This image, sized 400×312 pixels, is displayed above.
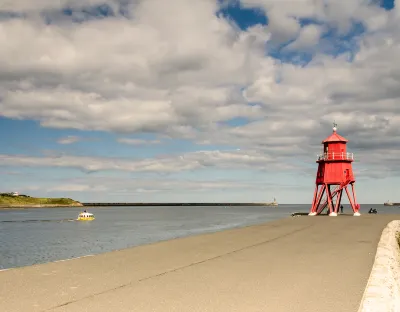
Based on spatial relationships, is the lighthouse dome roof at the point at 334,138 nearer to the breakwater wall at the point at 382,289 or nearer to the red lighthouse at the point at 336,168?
the red lighthouse at the point at 336,168

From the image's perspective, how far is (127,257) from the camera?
61.8ft

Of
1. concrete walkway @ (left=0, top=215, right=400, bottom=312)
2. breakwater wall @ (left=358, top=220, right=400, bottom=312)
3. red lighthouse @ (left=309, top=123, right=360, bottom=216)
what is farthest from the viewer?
red lighthouse @ (left=309, top=123, right=360, bottom=216)

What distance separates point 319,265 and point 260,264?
2.22 meters

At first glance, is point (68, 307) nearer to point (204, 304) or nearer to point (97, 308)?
point (97, 308)

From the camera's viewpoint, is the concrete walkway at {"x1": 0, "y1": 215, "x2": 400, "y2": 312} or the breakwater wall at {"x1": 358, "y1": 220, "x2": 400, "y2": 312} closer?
the breakwater wall at {"x1": 358, "y1": 220, "x2": 400, "y2": 312}

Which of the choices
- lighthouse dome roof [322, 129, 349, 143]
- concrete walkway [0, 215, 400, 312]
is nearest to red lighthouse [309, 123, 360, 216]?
lighthouse dome roof [322, 129, 349, 143]

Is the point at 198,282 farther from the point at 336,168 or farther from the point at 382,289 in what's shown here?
the point at 336,168

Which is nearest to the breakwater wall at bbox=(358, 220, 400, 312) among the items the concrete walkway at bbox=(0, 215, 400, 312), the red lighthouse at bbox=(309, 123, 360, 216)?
the concrete walkway at bbox=(0, 215, 400, 312)

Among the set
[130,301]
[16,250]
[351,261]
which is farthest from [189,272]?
[16,250]

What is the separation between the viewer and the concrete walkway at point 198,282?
9.95 meters

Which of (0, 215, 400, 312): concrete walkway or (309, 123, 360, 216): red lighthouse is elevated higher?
(309, 123, 360, 216): red lighthouse

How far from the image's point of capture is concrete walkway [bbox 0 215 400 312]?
9950 millimetres

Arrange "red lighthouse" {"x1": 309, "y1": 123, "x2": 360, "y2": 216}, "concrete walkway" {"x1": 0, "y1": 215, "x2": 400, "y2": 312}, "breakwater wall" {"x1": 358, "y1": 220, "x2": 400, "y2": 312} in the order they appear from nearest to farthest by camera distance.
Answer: "breakwater wall" {"x1": 358, "y1": 220, "x2": 400, "y2": 312}
"concrete walkway" {"x1": 0, "y1": 215, "x2": 400, "y2": 312}
"red lighthouse" {"x1": 309, "y1": 123, "x2": 360, "y2": 216}

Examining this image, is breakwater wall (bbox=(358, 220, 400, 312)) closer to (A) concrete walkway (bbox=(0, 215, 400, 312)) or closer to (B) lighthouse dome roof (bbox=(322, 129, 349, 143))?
(A) concrete walkway (bbox=(0, 215, 400, 312))
